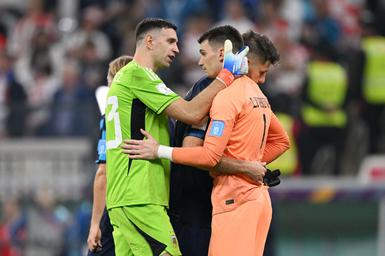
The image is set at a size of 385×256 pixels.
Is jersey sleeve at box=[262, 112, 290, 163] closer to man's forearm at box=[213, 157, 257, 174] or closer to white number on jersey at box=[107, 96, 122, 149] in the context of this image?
man's forearm at box=[213, 157, 257, 174]

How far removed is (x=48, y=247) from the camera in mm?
18500

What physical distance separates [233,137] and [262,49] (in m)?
0.71

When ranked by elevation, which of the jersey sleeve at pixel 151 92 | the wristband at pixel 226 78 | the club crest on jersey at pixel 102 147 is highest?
the wristband at pixel 226 78

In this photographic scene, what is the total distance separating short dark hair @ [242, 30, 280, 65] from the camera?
33.6ft

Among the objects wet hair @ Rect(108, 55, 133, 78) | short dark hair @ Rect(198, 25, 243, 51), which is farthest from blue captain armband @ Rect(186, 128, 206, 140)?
wet hair @ Rect(108, 55, 133, 78)

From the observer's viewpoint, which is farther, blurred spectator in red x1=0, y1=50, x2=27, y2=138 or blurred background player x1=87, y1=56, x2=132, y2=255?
blurred spectator in red x1=0, y1=50, x2=27, y2=138

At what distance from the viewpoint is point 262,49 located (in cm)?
1023

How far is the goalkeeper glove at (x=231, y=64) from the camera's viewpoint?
32.5ft

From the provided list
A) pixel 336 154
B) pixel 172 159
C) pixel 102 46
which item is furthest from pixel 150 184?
pixel 102 46

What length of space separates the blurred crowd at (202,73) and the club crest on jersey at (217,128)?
740cm

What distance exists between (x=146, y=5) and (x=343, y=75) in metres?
3.35

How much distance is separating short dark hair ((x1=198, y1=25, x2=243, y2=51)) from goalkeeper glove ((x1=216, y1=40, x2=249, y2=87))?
0.54ft

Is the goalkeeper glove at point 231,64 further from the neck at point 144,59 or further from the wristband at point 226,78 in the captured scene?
the neck at point 144,59

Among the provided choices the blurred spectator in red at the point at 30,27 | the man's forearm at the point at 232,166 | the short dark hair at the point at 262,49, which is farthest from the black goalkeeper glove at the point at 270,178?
the blurred spectator in red at the point at 30,27
